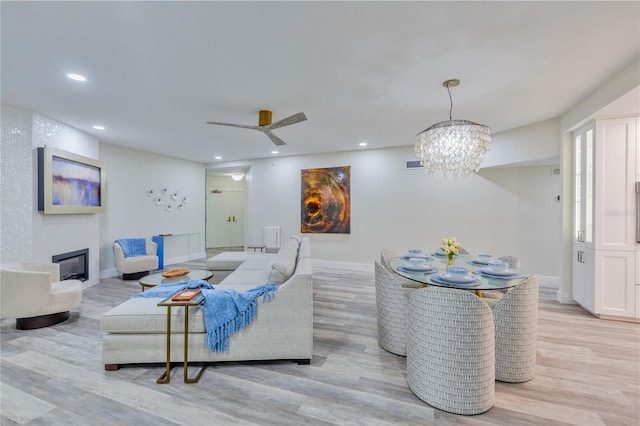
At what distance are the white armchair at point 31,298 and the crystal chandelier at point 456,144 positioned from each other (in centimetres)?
456

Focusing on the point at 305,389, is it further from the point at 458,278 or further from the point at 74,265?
the point at 74,265

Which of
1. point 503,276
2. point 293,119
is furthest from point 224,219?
point 503,276

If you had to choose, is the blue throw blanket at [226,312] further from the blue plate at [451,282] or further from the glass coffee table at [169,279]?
the glass coffee table at [169,279]

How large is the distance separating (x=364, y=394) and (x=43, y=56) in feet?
12.8

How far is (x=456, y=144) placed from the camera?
9.52ft

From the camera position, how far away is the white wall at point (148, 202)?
18.5 feet

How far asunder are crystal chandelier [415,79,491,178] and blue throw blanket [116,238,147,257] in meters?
5.79

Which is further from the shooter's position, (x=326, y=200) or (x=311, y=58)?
(x=326, y=200)

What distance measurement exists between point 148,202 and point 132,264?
5.79 feet

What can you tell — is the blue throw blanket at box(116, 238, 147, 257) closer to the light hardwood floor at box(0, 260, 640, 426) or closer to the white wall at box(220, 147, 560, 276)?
the white wall at box(220, 147, 560, 276)

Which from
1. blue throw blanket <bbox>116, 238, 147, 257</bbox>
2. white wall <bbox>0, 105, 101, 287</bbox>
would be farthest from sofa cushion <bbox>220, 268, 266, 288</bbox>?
blue throw blanket <bbox>116, 238, 147, 257</bbox>

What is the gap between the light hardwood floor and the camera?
1.82 m

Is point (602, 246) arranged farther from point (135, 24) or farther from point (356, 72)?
point (135, 24)

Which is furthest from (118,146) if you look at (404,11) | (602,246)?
(602,246)
